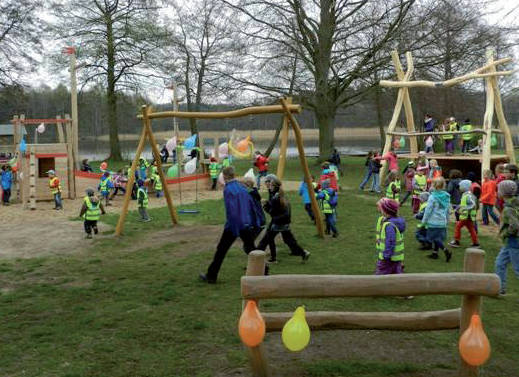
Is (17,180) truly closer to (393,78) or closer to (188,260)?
(188,260)

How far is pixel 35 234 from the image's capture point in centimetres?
1162

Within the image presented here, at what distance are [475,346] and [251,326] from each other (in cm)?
163

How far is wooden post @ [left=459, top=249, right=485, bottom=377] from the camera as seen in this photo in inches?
161

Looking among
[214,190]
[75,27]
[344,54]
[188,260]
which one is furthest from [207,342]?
[75,27]

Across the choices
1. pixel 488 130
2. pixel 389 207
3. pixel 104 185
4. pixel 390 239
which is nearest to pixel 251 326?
pixel 390 239

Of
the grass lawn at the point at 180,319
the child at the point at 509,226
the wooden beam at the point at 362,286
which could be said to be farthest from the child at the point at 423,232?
the wooden beam at the point at 362,286

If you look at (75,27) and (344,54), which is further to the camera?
(75,27)

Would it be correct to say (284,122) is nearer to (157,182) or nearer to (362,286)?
(362,286)

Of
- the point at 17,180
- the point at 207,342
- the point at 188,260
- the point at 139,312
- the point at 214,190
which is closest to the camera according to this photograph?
the point at 207,342

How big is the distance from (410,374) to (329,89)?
70.9ft

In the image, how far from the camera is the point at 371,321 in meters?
4.34

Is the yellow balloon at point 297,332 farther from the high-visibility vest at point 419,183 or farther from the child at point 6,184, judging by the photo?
the child at point 6,184

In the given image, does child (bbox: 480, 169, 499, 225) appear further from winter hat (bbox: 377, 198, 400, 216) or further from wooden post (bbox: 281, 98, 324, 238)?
winter hat (bbox: 377, 198, 400, 216)

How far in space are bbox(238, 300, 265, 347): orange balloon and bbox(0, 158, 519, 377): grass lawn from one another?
77cm
